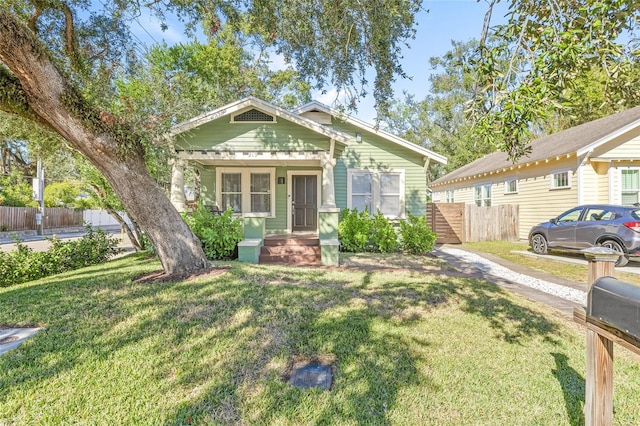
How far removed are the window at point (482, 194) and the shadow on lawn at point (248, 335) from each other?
43.7 feet

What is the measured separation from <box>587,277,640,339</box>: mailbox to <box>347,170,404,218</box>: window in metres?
9.66

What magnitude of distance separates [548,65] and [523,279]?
5999 mm

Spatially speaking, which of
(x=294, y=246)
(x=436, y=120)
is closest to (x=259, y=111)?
(x=294, y=246)

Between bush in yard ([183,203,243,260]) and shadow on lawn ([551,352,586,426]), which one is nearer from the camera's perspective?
shadow on lawn ([551,352,586,426])

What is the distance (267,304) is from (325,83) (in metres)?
4.87

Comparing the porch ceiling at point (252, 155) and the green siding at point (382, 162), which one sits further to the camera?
the green siding at point (382, 162)

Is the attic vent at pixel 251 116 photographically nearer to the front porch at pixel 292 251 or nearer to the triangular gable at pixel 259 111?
the triangular gable at pixel 259 111

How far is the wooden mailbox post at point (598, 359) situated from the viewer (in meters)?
2.01

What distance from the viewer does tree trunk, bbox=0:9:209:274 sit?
14.1 feet

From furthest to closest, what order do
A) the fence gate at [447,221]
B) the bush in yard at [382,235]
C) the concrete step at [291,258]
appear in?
the fence gate at [447,221]
the bush in yard at [382,235]
the concrete step at [291,258]

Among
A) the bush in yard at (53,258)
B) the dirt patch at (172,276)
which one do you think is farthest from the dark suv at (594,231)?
the bush in yard at (53,258)

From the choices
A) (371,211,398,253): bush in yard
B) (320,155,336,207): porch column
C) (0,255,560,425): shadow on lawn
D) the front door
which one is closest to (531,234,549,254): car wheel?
(371,211,398,253): bush in yard

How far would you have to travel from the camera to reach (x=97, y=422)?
231 cm

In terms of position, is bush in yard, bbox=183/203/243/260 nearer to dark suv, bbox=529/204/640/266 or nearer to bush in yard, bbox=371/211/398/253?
bush in yard, bbox=371/211/398/253
